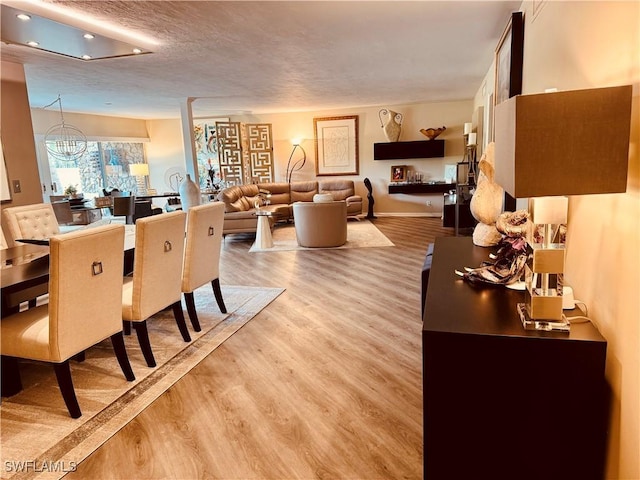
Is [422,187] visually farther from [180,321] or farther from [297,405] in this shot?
[297,405]

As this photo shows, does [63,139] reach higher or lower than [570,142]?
higher

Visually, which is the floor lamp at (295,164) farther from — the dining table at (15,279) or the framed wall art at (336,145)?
the dining table at (15,279)

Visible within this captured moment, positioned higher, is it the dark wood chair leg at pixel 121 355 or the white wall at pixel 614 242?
the white wall at pixel 614 242

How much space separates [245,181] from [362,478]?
8234 mm

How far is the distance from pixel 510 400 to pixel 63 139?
869cm

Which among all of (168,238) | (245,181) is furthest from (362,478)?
(245,181)

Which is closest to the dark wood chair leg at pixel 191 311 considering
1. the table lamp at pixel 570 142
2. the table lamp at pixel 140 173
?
the table lamp at pixel 570 142

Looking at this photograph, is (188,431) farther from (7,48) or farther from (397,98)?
(397,98)

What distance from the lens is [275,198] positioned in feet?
28.8

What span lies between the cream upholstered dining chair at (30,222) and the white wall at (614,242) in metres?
3.93

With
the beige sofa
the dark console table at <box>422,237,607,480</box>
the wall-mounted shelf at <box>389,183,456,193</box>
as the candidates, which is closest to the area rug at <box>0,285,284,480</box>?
the dark console table at <box>422,237,607,480</box>

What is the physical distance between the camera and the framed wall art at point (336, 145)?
912cm

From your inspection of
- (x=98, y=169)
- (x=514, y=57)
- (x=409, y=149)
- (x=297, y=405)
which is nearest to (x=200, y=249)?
(x=297, y=405)

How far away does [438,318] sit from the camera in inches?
55.1
